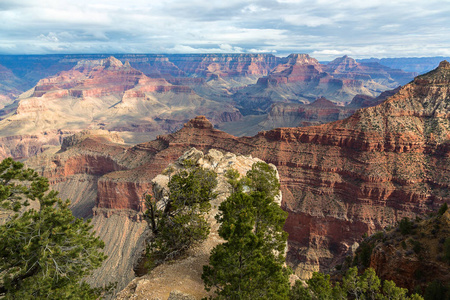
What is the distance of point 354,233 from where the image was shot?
63.7 m

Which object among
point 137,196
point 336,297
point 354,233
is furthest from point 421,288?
point 137,196

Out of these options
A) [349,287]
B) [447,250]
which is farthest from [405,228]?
[349,287]

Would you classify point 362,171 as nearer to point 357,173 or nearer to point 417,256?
point 357,173

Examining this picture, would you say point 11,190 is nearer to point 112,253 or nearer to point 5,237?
point 5,237

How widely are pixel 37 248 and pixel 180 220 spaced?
991 centimetres

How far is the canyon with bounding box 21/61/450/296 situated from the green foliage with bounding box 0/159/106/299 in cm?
5056

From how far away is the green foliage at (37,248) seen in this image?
14.7m

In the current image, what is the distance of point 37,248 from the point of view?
601 inches

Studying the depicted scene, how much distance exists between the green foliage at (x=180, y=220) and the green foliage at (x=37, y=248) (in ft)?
20.1

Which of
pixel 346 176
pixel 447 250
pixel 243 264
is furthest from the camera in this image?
pixel 346 176

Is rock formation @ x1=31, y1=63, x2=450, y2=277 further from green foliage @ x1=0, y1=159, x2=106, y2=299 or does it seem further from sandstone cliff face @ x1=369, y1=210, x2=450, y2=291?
green foliage @ x1=0, y1=159, x2=106, y2=299

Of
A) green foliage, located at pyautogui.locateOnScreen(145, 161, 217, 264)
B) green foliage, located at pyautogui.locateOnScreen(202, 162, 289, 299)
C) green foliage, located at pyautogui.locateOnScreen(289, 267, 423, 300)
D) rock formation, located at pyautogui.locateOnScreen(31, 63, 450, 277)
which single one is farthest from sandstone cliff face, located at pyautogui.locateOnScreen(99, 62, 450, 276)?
green foliage, located at pyautogui.locateOnScreen(202, 162, 289, 299)

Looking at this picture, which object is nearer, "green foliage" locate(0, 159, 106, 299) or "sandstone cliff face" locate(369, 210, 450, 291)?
"green foliage" locate(0, 159, 106, 299)

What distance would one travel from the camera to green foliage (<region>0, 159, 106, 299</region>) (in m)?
14.7
